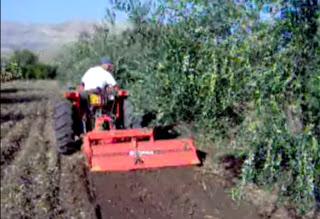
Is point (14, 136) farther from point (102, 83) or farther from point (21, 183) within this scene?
point (21, 183)

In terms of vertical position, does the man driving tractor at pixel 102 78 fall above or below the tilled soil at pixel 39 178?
above

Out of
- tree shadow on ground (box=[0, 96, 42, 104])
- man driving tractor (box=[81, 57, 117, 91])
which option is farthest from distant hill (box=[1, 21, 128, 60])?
tree shadow on ground (box=[0, 96, 42, 104])

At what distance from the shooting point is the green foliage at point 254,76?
294 inches

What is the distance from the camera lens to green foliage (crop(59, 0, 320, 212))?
747 centimetres

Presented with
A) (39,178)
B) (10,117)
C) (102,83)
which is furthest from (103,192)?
(10,117)

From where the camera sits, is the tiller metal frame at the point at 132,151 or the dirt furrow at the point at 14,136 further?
the dirt furrow at the point at 14,136

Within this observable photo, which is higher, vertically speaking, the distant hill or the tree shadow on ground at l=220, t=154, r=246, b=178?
the distant hill

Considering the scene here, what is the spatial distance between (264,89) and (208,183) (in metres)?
3.72

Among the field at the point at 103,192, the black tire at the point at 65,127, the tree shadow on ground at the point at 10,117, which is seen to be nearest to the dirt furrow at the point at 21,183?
the field at the point at 103,192

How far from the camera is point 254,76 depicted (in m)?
7.58

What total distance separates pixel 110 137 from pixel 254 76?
546 cm

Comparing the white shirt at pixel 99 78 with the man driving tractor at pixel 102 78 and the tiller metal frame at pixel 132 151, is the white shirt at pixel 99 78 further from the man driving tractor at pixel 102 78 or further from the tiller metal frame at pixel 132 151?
the tiller metal frame at pixel 132 151

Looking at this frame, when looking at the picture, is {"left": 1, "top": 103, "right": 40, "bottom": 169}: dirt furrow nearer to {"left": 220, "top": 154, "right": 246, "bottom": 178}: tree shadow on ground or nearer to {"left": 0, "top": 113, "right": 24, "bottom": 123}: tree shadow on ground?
{"left": 0, "top": 113, "right": 24, "bottom": 123}: tree shadow on ground

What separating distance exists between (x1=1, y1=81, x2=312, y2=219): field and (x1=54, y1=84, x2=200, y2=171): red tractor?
0.75ft
